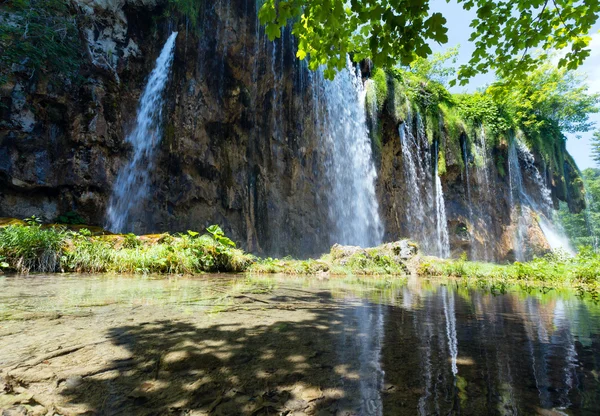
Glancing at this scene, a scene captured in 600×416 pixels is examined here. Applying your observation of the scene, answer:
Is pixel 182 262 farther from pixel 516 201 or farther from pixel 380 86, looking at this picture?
pixel 516 201

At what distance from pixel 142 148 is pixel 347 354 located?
1433cm

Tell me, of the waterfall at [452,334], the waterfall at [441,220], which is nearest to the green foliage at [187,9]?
the waterfall at [441,220]

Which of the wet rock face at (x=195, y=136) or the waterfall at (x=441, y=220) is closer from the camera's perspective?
the wet rock face at (x=195, y=136)

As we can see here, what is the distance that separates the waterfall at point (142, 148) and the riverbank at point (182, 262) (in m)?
5.22

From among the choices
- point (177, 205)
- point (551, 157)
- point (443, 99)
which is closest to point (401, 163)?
point (443, 99)

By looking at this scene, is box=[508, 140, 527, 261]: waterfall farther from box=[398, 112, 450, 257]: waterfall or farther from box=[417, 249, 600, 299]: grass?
box=[417, 249, 600, 299]: grass

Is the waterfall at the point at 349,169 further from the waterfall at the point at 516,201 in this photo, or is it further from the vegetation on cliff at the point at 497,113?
the waterfall at the point at 516,201

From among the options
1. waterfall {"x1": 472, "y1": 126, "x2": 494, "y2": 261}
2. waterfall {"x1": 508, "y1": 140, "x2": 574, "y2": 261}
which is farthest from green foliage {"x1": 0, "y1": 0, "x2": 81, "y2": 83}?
waterfall {"x1": 508, "y1": 140, "x2": 574, "y2": 261}

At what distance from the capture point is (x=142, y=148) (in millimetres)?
13758

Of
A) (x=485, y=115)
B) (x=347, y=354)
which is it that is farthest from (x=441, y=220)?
(x=347, y=354)

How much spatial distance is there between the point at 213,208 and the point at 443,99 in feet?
61.0

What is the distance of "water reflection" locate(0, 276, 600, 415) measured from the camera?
1.11m

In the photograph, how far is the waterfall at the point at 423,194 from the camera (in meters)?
19.7

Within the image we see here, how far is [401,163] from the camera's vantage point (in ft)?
64.9
